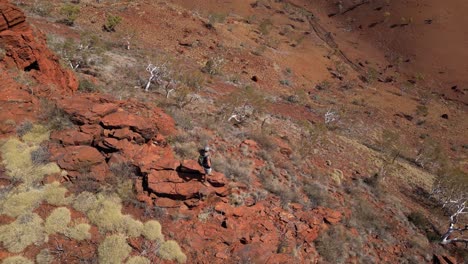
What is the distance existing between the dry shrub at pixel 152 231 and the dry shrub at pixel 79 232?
4.21ft

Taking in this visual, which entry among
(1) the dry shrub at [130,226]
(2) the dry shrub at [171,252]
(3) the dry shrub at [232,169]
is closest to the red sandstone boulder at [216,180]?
(3) the dry shrub at [232,169]

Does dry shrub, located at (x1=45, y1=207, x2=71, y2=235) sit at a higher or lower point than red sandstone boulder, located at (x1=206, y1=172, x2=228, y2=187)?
higher

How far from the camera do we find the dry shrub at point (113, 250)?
6.72 metres

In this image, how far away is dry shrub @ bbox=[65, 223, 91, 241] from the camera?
6.92 meters

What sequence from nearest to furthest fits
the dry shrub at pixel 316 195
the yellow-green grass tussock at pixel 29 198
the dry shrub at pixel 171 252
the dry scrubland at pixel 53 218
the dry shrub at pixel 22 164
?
the dry scrubland at pixel 53 218, the yellow-green grass tussock at pixel 29 198, the dry shrub at pixel 171 252, the dry shrub at pixel 22 164, the dry shrub at pixel 316 195

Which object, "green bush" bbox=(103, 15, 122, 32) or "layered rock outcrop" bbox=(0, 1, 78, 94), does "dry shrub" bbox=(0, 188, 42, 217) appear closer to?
"layered rock outcrop" bbox=(0, 1, 78, 94)

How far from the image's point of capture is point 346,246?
35.3ft

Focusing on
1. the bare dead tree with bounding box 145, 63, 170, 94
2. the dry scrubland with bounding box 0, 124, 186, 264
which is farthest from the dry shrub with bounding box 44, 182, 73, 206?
the bare dead tree with bounding box 145, 63, 170, 94

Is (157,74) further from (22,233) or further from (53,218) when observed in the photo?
(22,233)

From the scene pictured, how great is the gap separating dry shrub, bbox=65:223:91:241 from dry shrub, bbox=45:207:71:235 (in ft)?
0.42

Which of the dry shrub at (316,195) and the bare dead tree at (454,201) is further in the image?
the bare dead tree at (454,201)

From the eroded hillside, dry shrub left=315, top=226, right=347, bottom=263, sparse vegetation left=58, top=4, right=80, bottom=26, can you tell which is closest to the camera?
the eroded hillside

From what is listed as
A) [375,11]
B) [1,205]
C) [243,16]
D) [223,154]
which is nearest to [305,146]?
[223,154]

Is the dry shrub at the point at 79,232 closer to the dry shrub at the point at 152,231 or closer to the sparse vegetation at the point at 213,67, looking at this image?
the dry shrub at the point at 152,231
